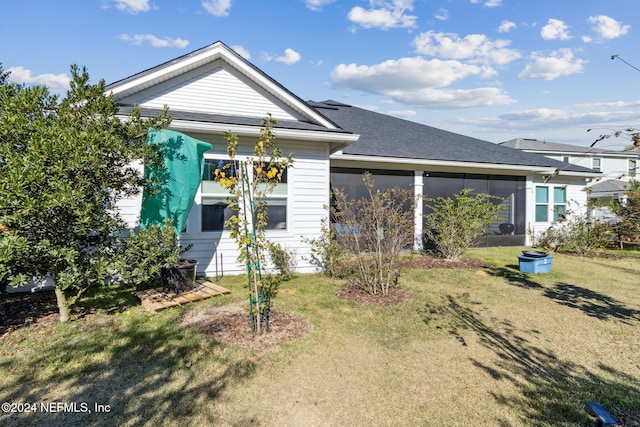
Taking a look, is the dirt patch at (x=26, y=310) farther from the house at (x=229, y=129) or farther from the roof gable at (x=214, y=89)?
the roof gable at (x=214, y=89)

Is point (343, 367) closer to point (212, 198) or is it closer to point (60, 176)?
point (60, 176)

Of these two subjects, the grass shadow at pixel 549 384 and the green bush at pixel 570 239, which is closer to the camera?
the grass shadow at pixel 549 384

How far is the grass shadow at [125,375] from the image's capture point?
2744 mm

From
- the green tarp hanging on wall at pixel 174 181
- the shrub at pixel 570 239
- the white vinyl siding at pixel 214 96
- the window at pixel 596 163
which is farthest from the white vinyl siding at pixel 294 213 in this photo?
the window at pixel 596 163

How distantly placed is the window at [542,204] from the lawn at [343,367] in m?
8.70

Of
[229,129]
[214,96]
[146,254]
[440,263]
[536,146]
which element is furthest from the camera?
[536,146]

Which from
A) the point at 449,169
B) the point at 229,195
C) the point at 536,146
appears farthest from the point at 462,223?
the point at 536,146

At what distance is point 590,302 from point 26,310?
31.0 ft

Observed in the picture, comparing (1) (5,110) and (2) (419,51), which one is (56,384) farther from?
(2) (419,51)

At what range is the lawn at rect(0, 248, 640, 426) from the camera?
9.21 ft

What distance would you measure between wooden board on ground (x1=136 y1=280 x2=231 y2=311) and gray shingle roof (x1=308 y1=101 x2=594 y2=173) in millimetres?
5810

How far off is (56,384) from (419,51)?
64.9 feet

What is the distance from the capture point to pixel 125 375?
131 inches

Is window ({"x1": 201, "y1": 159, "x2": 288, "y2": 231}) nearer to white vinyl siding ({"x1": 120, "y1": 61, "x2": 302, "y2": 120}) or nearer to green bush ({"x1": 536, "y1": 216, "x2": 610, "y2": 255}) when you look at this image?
white vinyl siding ({"x1": 120, "y1": 61, "x2": 302, "y2": 120})
